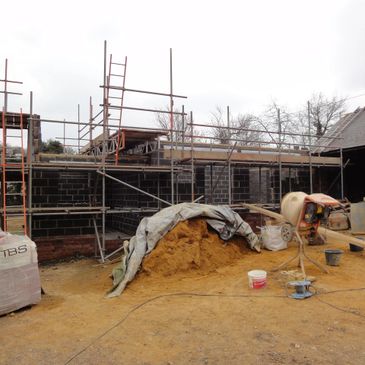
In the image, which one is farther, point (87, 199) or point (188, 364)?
point (87, 199)

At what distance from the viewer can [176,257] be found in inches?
334

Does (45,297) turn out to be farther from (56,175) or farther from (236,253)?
(56,175)

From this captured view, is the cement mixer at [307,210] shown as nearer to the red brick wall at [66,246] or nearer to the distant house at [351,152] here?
the red brick wall at [66,246]

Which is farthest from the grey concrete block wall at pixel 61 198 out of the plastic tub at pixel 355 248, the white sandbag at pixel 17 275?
the plastic tub at pixel 355 248

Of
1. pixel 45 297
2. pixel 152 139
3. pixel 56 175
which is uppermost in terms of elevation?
pixel 152 139

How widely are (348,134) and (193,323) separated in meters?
14.4

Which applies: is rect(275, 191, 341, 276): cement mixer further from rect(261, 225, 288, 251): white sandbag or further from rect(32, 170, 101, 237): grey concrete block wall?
rect(32, 170, 101, 237): grey concrete block wall

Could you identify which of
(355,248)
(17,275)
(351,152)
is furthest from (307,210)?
(351,152)

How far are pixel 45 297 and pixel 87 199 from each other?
6.21 metres

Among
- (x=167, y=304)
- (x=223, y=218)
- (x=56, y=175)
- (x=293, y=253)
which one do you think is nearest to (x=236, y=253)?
(x=223, y=218)

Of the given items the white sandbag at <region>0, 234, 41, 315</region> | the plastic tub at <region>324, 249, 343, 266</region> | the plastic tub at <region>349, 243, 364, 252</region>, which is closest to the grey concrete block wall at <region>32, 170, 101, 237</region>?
the white sandbag at <region>0, 234, 41, 315</region>

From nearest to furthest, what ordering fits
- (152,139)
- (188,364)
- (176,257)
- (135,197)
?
(188,364), (176,257), (152,139), (135,197)

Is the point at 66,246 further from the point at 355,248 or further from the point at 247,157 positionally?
the point at 355,248

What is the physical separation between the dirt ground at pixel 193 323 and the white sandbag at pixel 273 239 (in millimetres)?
2076
